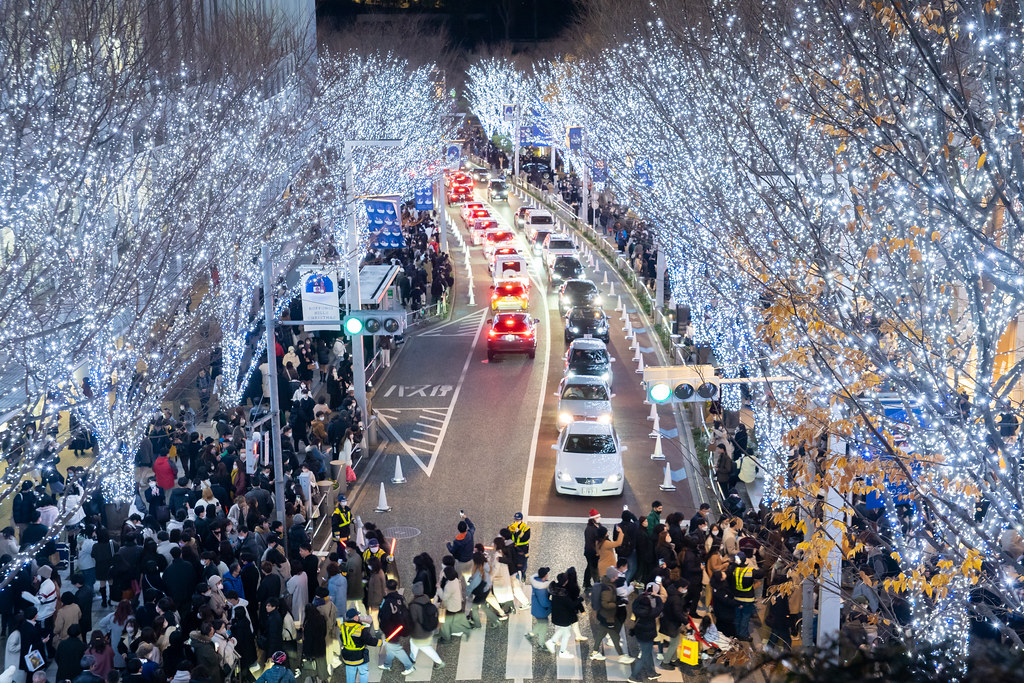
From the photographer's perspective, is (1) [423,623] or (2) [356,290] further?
(2) [356,290]

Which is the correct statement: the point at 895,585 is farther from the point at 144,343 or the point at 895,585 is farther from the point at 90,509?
the point at 144,343

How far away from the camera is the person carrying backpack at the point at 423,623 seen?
13352 millimetres

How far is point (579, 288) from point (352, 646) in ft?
79.3

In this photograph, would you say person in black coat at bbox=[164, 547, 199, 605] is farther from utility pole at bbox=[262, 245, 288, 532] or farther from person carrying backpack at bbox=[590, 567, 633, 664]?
person carrying backpack at bbox=[590, 567, 633, 664]

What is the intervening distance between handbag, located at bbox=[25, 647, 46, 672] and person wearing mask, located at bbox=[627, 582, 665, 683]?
A: 22.6 ft

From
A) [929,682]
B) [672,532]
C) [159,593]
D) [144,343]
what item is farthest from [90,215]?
[929,682]

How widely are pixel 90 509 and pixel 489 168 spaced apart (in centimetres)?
7150

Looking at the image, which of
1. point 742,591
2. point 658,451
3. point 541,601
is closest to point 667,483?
point 658,451

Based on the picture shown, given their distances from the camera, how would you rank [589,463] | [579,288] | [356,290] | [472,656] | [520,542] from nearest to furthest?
[472,656], [520,542], [589,463], [356,290], [579,288]

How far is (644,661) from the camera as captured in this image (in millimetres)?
13195

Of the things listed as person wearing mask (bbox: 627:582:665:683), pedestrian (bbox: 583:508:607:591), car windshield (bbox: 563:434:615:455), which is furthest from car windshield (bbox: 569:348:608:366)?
person wearing mask (bbox: 627:582:665:683)

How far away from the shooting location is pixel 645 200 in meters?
34.8

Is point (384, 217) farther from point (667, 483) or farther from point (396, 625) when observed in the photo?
point (396, 625)

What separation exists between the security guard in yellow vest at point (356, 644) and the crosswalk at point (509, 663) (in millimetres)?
795
